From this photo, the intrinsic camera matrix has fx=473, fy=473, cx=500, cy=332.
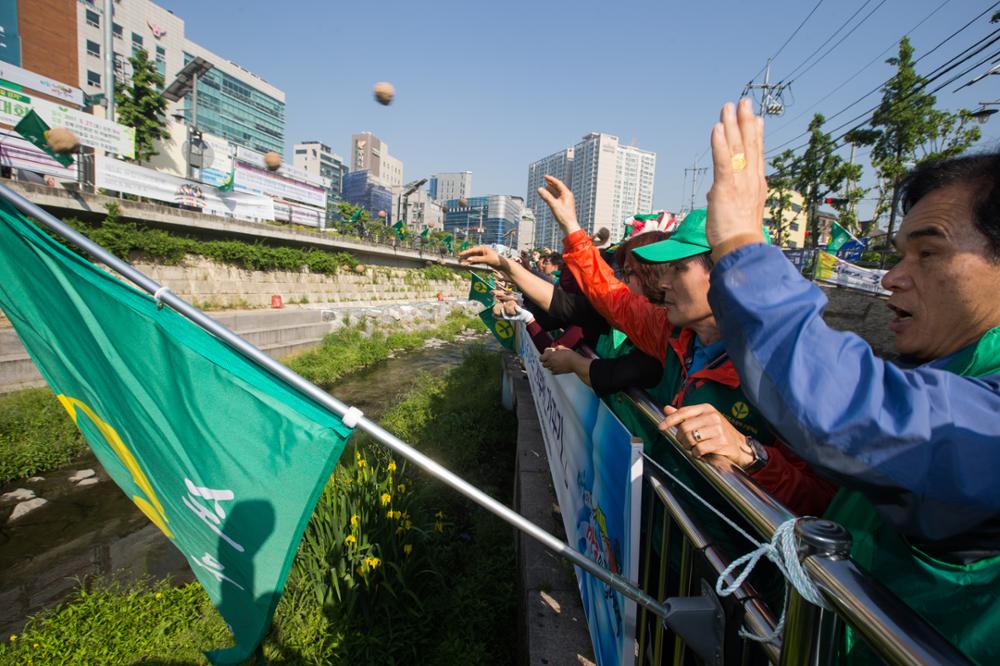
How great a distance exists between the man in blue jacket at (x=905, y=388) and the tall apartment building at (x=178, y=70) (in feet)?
109

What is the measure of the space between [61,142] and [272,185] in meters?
17.2

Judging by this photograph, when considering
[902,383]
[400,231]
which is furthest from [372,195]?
[902,383]

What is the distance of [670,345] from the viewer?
2.13 m

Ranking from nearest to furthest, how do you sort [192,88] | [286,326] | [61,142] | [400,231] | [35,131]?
1. [286,326]
2. [61,142]
3. [35,131]
4. [192,88]
5. [400,231]

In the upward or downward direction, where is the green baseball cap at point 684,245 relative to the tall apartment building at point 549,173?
downward

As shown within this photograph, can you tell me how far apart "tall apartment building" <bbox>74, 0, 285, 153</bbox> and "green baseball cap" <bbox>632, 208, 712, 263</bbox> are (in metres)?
32.5

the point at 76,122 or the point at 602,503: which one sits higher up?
the point at 76,122

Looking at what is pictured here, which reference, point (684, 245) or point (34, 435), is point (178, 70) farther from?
point (684, 245)

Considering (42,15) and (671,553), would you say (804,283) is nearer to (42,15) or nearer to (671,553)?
(671,553)

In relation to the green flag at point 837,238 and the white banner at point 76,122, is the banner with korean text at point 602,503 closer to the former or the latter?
the green flag at point 837,238

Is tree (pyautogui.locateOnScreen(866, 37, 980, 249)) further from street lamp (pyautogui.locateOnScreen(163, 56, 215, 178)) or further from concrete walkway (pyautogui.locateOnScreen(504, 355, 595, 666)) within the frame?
street lamp (pyautogui.locateOnScreen(163, 56, 215, 178))

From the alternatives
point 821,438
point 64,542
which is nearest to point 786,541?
point 821,438

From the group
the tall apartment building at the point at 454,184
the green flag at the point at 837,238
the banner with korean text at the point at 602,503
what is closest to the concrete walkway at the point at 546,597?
the banner with korean text at the point at 602,503

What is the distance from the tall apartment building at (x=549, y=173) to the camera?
3936 inches
